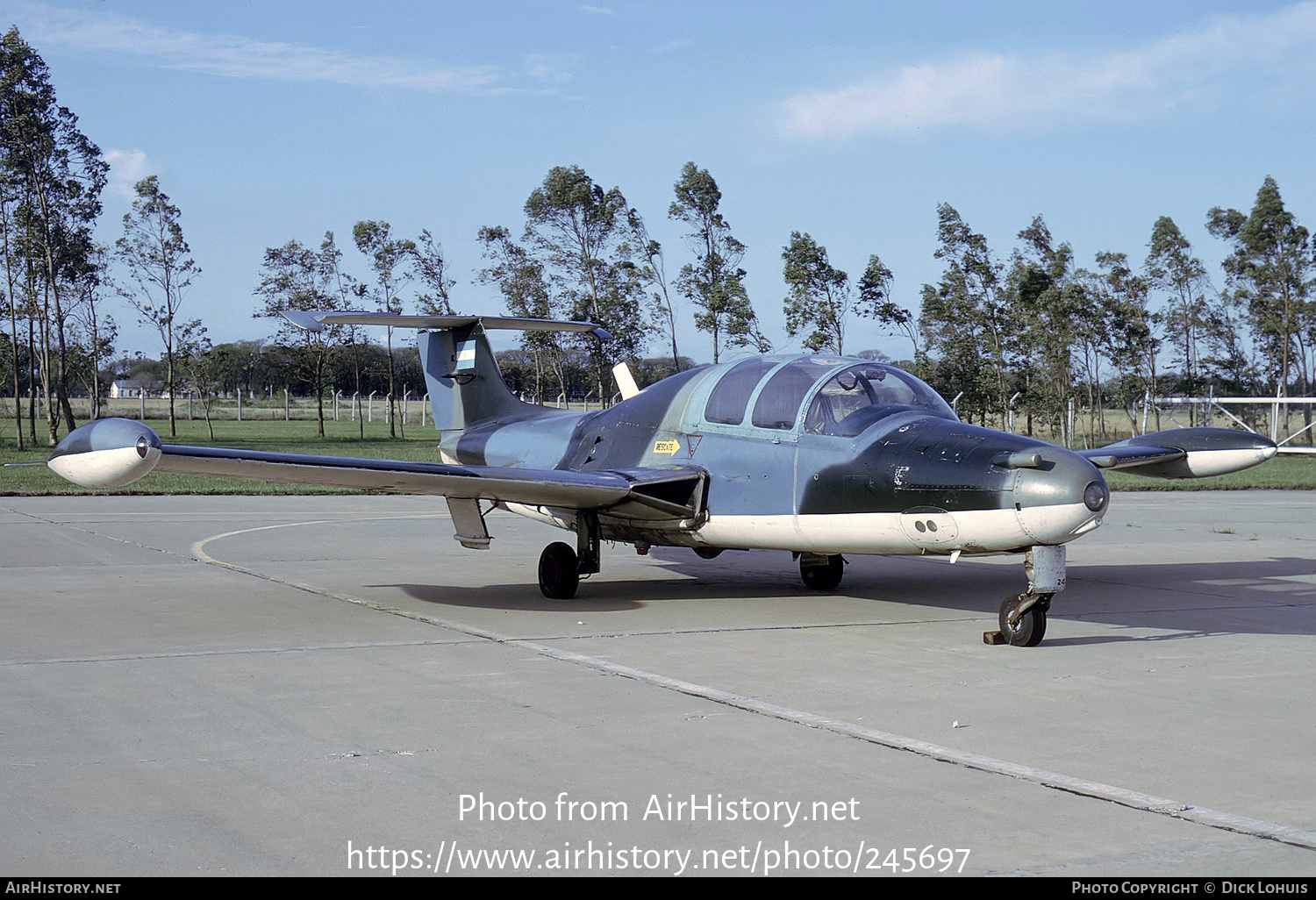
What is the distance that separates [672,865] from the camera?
4.59 m

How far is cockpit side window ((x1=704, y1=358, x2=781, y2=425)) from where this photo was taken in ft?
38.2

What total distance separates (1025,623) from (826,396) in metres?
2.61

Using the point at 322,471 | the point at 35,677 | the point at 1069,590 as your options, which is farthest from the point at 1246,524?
the point at 35,677

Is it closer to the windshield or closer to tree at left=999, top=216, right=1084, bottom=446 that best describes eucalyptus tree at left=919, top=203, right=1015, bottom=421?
tree at left=999, top=216, right=1084, bottom=446

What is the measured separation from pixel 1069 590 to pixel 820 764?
7793mm

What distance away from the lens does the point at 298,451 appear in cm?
4303

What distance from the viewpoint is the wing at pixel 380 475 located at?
933 centimetres

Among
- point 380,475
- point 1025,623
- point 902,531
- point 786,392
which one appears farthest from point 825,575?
point 380,475

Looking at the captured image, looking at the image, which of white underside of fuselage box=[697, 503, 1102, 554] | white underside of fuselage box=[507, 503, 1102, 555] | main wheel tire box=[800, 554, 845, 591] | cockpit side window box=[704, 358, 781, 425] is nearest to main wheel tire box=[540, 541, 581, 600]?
white underside of fuselage box=[507, 503, 1102, 555]

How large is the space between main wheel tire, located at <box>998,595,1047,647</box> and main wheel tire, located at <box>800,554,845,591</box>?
354cm

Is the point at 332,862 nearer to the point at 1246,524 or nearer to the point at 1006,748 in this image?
the point at 1006,748

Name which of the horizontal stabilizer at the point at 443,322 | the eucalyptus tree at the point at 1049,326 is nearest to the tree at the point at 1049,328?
the eucalyptus tree at the point at 1049,326

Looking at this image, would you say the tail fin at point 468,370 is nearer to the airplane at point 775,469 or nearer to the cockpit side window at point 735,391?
the airplane at point 775,469

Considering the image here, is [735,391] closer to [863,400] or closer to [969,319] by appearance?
[863,400]
